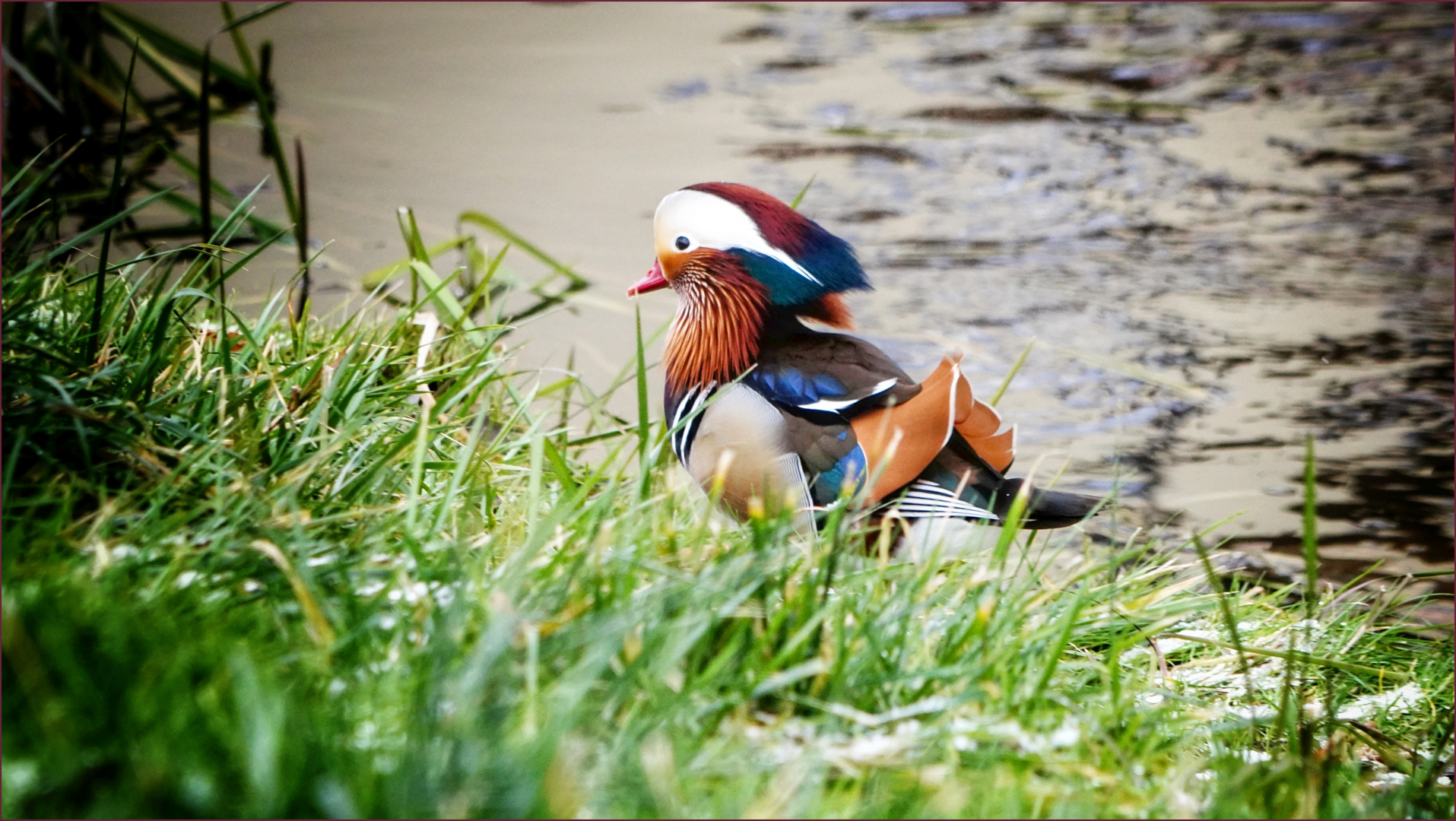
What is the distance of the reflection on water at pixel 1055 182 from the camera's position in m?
2.75

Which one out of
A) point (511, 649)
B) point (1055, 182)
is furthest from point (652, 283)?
point (1055, 182)

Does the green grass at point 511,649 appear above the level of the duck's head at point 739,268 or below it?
below

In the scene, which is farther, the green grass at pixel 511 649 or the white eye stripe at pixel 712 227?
the white eye stripe at pixel 712 227

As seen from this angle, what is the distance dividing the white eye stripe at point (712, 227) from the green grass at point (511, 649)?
0.25 meters

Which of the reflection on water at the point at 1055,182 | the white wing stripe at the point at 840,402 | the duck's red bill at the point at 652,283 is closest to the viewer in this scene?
the white wing stripe at the point at 840,402

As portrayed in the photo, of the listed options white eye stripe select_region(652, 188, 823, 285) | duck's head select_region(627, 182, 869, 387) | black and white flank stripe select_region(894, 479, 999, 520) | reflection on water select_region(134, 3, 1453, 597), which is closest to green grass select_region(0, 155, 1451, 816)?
black and white flank stripe select_region(894, 479, 999, 520)

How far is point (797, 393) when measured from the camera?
1.56 m

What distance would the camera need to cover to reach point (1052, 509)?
1.58m

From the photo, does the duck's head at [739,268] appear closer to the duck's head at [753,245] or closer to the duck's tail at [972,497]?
the duck's head at [753,245]

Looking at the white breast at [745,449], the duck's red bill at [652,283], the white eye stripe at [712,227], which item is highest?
the white eye stripe at [712,227]

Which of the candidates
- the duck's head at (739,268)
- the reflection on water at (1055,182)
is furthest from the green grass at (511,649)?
the reflection on water at (1055,182)

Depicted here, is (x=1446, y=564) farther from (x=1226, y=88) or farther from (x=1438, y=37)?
(x=1438, y=37)

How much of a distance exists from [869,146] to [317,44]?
85.3 inches

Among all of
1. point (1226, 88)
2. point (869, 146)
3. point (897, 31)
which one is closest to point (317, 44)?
point (869, 146)
